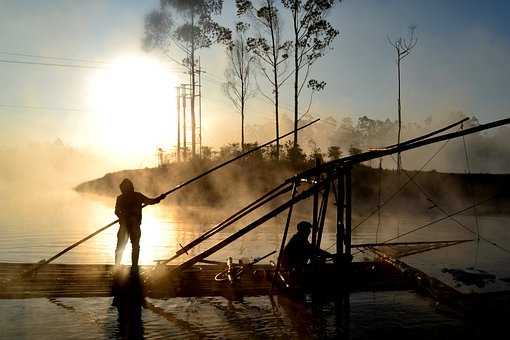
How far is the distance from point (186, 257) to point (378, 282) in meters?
6.79

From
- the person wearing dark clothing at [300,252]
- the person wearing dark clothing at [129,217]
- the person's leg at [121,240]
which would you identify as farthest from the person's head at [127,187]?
the person wearing dark clothing at [300,252]

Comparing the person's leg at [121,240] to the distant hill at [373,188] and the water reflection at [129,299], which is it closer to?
the water reflection at [129,299]

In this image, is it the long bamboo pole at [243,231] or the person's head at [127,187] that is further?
the person's head at [127,187]

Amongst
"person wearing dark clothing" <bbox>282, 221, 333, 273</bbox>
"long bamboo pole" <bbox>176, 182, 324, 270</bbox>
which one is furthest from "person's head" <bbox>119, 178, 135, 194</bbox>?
"person wearing dark clothing" <bbox>282, 221, 333, 273</bbox>

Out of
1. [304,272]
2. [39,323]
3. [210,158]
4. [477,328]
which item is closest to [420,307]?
[477,328]

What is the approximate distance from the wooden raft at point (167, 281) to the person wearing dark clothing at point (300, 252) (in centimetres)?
47

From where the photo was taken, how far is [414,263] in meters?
16.7

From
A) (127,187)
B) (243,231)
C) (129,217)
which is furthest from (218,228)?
(127,187)

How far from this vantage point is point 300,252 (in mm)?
11633

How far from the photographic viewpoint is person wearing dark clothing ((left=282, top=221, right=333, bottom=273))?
456 inches

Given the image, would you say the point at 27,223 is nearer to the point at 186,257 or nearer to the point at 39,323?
the point at 186,257

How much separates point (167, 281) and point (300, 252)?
3053 millimetres

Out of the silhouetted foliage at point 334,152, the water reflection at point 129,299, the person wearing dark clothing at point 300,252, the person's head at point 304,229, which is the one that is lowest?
the water reflection at point 129,299

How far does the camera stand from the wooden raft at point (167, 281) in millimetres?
10711
